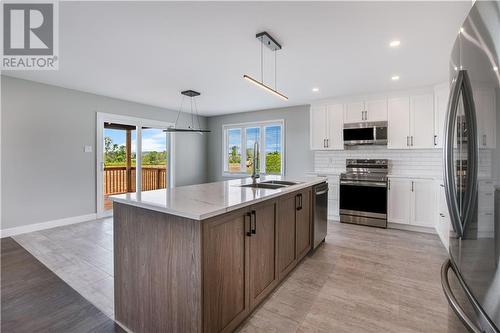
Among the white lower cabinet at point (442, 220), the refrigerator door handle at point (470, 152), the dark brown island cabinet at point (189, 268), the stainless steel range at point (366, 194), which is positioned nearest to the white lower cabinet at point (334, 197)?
the stainless steel range at point (366, 194)

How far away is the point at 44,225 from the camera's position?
4.21m

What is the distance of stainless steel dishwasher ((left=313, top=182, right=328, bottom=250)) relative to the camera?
318cm

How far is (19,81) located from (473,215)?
224 inches

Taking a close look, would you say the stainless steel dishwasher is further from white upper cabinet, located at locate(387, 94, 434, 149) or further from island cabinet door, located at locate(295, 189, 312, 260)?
white upper cabinet, located at locate(387, 94, 434, 149)

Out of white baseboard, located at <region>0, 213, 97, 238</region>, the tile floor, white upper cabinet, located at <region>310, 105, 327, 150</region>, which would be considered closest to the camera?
the tile floor

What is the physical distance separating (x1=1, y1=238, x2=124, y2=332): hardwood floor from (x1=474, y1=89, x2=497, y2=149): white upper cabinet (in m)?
2.38

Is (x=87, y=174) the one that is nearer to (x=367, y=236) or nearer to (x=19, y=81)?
(x=19, y=81)

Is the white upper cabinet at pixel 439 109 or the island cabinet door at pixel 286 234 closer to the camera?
the island cabinet door at pixel 286 234

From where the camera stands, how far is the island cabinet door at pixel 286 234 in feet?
7.63

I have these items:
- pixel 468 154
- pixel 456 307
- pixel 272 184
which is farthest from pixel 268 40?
pixel 456 307

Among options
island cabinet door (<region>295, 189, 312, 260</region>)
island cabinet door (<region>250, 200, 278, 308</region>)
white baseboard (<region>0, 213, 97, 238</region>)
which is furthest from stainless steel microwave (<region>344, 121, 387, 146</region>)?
white baseboard (<region>0, 213, 97, 238</region>)

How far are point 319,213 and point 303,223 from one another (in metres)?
0.54

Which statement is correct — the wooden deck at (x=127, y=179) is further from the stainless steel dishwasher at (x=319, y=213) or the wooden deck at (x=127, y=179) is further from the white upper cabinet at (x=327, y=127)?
the stainless steel dishwasher at (x=319, y=213)

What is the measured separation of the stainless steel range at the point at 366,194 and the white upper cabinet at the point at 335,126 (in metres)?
0.59
